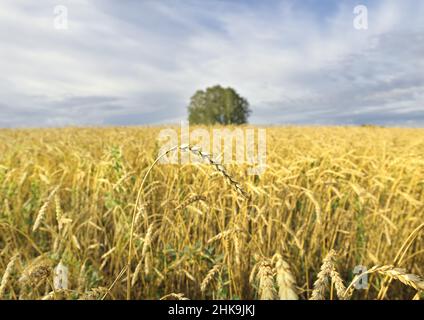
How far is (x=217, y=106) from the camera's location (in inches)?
1529

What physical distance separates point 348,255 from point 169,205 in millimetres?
1452

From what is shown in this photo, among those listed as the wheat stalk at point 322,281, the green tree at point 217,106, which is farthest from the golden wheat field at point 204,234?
the green tree at point 217,106

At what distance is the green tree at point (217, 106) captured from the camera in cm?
3788

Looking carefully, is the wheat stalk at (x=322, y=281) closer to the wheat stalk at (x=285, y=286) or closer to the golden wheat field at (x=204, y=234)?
the wheat stalk at (x=285, y=286)

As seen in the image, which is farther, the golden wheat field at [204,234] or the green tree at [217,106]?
the green tree at [217,106]

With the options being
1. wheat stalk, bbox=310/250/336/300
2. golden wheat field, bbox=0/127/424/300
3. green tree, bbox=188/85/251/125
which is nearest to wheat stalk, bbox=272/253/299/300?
wheat stalk, bbox=310/250/336/300

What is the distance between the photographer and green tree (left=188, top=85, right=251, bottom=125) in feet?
124

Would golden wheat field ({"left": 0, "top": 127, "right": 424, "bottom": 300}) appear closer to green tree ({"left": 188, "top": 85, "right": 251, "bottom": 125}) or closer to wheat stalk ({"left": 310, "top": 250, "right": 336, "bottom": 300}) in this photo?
wheat stalk ({"left": 310, "top": 250, "right": 336, "bottom": 300})

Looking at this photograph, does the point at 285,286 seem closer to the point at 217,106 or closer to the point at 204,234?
the point at 204,234

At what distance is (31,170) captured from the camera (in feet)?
10.6

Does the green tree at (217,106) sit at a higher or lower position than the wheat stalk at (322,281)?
higher

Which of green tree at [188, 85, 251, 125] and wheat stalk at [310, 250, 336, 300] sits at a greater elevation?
green tree at [188, 85, 251, 125]
